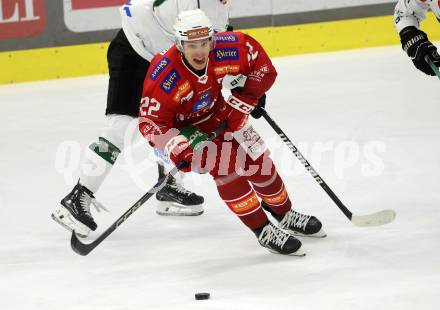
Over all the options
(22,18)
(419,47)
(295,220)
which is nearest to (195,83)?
(295,220)

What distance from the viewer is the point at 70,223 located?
4.15m

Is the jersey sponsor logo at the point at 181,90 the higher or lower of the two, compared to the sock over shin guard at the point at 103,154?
higher

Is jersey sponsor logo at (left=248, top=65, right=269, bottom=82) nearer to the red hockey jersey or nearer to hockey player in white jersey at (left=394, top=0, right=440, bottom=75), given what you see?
the red hockey jersey

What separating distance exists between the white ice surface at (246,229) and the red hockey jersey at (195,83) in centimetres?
53

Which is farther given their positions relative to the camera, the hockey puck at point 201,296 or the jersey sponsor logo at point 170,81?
the jersey sponsor logo at point 170,81

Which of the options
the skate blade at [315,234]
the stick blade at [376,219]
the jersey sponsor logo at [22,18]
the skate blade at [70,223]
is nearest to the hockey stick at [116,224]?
the skate blade at [70,223]

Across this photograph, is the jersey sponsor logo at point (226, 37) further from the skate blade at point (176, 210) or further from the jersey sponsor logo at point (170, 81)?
the skate blade at point (176, 210)

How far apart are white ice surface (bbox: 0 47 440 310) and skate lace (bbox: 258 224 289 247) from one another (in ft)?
0.21

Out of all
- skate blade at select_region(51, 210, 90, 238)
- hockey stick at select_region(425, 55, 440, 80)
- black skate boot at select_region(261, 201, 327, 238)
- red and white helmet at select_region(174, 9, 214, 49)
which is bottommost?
skate blade at select_region(51, 210, 90, 238)

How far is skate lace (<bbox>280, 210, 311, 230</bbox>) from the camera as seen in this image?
4.09 metres

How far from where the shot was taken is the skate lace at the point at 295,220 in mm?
4090

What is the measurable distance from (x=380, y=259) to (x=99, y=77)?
3923 millimetres

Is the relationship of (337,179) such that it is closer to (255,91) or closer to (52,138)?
(255,91)

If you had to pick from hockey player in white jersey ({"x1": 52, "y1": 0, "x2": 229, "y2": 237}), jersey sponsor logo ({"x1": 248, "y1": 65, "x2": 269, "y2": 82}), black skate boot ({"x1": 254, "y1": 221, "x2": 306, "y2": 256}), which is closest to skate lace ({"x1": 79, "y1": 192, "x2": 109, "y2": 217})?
hockey player in white jersey ({"x1": 52, "y1": 0, "x2": 229, "y2": 237})
